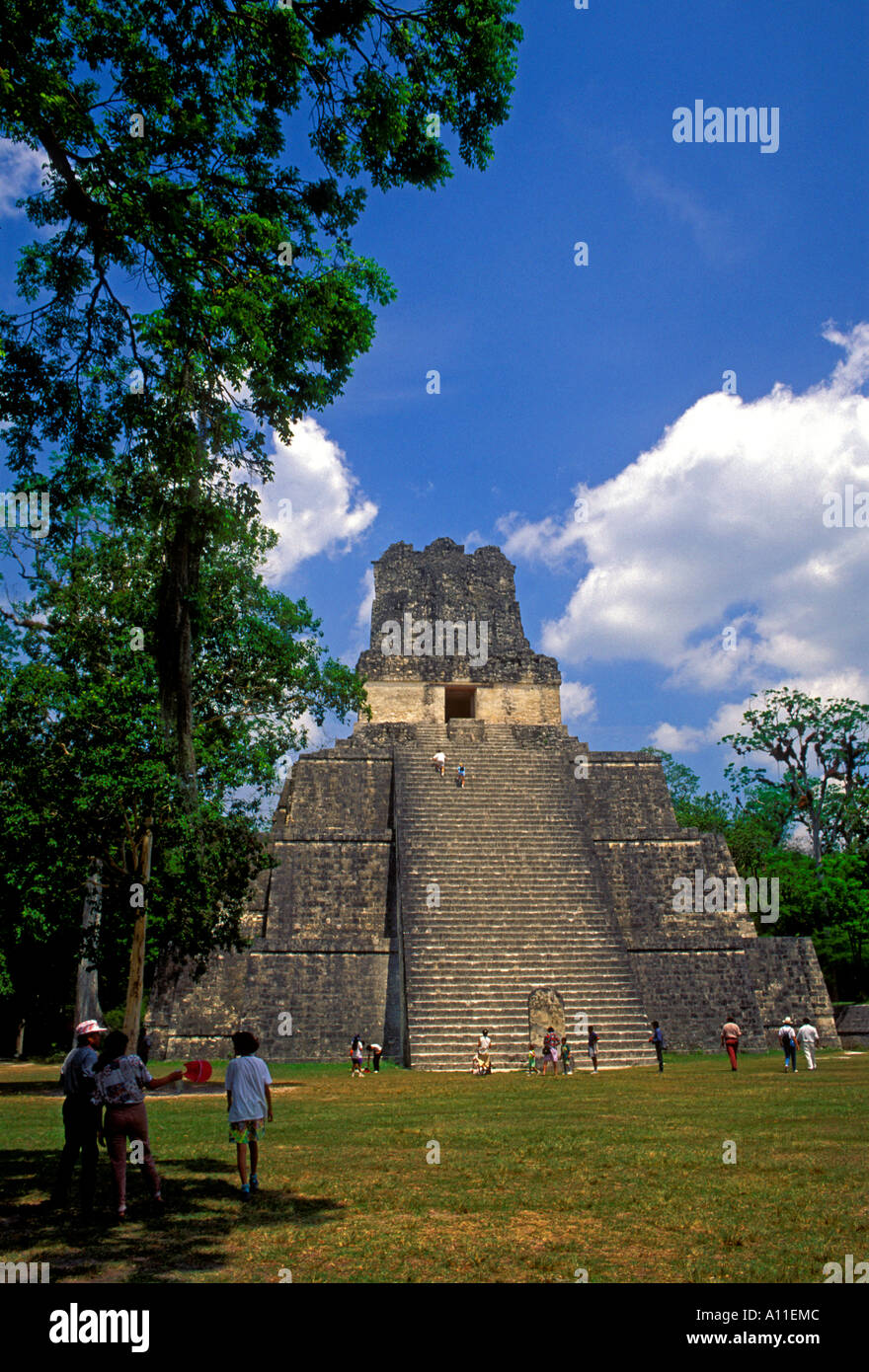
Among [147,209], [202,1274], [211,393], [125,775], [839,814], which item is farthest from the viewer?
[839,814]

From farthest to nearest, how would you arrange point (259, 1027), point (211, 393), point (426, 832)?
1. point (426, 832)
2. point (259, 1027)
3. point (211, 393)

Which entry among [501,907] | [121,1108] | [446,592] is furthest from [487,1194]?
[446,592]

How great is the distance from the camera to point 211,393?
6.68 m

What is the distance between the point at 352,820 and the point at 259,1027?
5.47m

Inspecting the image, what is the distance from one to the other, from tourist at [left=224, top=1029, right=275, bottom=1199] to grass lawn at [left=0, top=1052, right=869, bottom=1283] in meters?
0.24

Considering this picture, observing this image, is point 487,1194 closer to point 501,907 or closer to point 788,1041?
point 788,1041

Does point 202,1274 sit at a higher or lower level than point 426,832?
lower

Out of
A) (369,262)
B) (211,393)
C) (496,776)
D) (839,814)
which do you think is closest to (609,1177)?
(211,393)

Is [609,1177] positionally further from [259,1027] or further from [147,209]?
[259,1027]

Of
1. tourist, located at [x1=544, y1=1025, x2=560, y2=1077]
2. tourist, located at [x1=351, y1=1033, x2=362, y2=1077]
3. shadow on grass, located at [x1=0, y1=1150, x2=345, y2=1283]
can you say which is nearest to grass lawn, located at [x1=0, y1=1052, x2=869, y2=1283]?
shadow on grass, located at [x1=0, y1=1150, x2=345, y2=1283]

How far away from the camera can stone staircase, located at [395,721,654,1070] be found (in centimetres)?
1603

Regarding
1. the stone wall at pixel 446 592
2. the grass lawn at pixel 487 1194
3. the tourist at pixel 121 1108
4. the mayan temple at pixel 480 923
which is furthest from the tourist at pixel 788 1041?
the stone wall at pixel 446 592

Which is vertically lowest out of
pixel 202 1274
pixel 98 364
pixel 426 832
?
pixel 202 1274

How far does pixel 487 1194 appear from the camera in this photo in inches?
227
